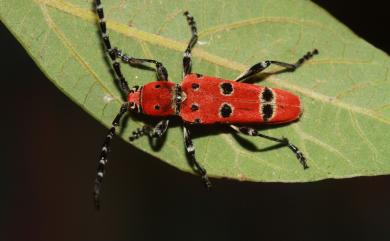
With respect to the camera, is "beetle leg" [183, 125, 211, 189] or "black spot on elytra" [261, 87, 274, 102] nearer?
"beetle leg" [183, 125, 211, 189]

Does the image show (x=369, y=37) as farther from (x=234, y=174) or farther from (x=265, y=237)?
(x=265, y=237)

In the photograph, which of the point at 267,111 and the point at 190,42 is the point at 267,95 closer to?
the point at 267,111

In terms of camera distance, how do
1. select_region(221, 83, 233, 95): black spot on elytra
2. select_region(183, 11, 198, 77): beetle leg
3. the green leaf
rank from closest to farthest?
1. the green leaf
2. select_region(183, 11, 198, 77): beetle leg
3. select_region(221, 83, 233, 95): black spot on elytra

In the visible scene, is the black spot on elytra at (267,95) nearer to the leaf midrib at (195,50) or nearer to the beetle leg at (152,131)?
the leaf midrib at (195,50)

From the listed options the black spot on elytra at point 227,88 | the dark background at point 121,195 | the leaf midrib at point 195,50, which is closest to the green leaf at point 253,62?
the leaf midrib at point 195,50

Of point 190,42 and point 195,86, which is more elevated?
point 190,42

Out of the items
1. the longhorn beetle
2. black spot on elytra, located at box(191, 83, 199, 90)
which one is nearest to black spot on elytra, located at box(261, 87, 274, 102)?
the longhorn beetle

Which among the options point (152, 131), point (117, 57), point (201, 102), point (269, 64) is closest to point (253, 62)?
point (269, 64)

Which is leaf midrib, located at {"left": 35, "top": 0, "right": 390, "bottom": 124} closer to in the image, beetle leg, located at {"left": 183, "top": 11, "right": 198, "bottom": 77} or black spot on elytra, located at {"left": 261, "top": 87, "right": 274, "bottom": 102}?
beetle leg, located at {"left": 183, "top": 11, "right": 198, "bottom": 77}
